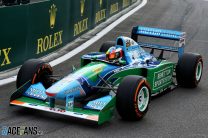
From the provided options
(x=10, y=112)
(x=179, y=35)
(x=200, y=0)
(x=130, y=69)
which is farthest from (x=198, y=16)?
(x=10, y=112)

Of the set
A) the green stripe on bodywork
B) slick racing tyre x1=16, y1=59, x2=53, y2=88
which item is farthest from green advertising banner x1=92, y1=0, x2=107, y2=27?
the green stripe on bodywork

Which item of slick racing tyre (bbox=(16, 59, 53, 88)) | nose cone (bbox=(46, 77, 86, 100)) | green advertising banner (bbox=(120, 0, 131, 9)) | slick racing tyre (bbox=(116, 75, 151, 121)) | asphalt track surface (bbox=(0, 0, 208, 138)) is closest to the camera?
asphalt track surface (bbox=(0, 0, 208, 138))

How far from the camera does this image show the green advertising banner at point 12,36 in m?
10.1

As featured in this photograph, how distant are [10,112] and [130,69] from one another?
2267 millimetres

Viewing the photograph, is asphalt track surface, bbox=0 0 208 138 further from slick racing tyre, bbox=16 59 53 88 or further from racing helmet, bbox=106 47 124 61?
racing helmet, bbox=106 47 124 61

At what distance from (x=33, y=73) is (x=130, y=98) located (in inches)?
74.6

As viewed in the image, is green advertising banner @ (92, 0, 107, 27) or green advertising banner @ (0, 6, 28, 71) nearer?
green advertising banner @ (0, 6, 28, 71)

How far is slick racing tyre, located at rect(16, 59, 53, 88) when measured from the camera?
26.2ft

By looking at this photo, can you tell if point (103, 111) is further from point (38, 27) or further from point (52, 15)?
point (52, 15)

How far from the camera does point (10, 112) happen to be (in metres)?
7.61

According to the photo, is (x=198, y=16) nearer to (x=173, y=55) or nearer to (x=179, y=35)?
(x=173, y=55)

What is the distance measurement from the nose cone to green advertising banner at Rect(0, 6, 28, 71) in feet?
9.76

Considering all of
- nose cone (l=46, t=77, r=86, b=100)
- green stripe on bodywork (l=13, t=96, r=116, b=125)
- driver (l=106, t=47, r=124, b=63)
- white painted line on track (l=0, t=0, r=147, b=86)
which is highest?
driver (l=106, t=47, r=124, b=63)

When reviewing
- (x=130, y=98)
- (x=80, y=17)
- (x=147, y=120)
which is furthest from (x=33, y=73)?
(x=80, y=17)
